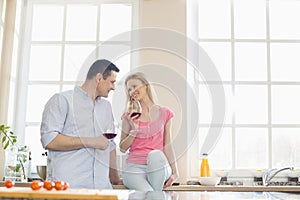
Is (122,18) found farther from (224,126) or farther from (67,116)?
(67,116)

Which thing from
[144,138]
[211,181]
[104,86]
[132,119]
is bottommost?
[211,181]

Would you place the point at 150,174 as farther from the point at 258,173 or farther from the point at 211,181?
the point at 258,173

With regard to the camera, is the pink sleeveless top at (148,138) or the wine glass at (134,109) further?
the pink sleeveless top at (148,138)

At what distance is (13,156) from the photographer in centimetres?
339

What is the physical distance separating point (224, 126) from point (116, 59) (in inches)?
45.6

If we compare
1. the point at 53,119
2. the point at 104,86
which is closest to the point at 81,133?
the point at 53,119

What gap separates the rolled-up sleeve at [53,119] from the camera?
242 cm

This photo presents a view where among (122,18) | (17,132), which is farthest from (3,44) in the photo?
(122,18)

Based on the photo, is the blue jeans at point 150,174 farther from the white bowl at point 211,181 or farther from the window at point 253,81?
the window at point 253,81

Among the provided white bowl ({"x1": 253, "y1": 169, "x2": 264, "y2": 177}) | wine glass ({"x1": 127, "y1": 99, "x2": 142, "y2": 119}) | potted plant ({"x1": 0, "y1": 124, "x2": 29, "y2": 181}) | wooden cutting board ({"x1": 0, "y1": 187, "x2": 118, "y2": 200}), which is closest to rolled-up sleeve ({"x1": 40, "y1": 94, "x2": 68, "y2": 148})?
wine glass ({"x1": 127, "y1": 99, "x2": 142, "y2": 119})

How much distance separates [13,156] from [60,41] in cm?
116

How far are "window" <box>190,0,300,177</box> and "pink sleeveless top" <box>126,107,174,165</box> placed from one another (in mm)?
707

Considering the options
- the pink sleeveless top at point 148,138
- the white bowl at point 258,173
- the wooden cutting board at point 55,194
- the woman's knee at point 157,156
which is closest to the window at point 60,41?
the pink sleeveless top at point 148,138

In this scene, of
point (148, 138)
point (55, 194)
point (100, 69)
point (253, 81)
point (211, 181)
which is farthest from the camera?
point (253, 81)
